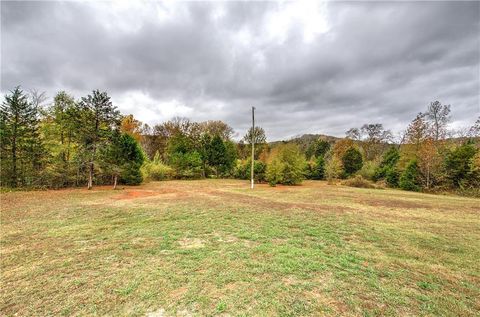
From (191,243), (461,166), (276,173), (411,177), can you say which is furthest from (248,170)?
(191,243)

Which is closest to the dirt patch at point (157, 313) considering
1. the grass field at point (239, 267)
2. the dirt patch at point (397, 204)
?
the grass field at point (239, 267)

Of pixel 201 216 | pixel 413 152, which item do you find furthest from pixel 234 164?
pixel 201 216

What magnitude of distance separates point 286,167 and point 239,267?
1936 centimetres

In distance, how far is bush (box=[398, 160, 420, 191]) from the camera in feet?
64.7

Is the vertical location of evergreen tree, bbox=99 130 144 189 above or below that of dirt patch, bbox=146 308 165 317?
above

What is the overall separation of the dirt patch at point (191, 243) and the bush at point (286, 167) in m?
17.2

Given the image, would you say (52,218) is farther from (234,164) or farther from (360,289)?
(234,164)

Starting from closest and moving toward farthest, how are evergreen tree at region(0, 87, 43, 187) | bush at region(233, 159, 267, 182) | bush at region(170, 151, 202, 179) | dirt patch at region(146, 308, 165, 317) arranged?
dirt patch at region(146, 308, 165, 317) → evergreen tree at region(0, 87, 43, 187) → bush at region(233, 159, 267, 182) → bush at region(170, 151, 202, 179)

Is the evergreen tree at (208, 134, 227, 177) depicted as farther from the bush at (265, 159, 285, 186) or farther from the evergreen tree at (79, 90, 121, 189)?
the evergreen tree at (79, 90, 121, 189)

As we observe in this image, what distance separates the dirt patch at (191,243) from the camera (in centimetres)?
472

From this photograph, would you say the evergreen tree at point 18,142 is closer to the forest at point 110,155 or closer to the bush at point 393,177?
the forest at point 110,155

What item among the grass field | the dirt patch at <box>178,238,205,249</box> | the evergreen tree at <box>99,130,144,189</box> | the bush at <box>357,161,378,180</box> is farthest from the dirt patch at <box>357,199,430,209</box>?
the evergreen tree at <box>99,130,144,189</box>

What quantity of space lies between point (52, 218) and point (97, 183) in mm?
14167

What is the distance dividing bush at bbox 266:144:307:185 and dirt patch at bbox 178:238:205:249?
1720 cm
